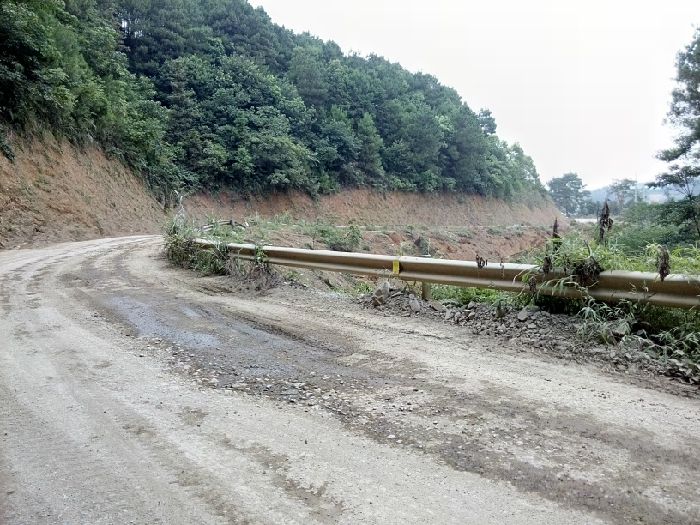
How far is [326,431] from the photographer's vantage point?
2754 millimetres

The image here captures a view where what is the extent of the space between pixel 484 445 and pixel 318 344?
219 cm

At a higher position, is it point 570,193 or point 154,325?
point 570,193

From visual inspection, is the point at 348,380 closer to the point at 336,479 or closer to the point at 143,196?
the point at 336,479

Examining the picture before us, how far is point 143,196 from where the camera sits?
26172 millimetres

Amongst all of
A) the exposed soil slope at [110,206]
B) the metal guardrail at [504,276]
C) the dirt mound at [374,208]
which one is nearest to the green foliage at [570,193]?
the dirt mound at [374,208]

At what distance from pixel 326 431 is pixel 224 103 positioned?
118 ft

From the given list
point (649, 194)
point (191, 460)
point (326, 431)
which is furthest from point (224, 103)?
point (649, 194)

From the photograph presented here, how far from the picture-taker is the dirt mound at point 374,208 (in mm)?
33406

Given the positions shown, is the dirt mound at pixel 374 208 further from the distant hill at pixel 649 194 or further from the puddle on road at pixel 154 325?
the puddle on road at pixel 154 325

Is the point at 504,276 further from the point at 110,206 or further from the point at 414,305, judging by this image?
the point at 110,206

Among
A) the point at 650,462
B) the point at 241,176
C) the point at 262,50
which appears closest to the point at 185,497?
the point at 650,462

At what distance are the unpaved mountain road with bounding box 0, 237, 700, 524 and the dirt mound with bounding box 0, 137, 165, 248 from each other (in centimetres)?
1402

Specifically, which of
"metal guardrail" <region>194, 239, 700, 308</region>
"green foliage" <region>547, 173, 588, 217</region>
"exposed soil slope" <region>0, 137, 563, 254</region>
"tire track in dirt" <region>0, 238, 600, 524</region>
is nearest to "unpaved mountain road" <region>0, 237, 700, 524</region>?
"tire track in dirt" <region>0, 238, 600, 524</region>

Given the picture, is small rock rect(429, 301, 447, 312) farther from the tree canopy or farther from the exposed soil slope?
the tree canopy
